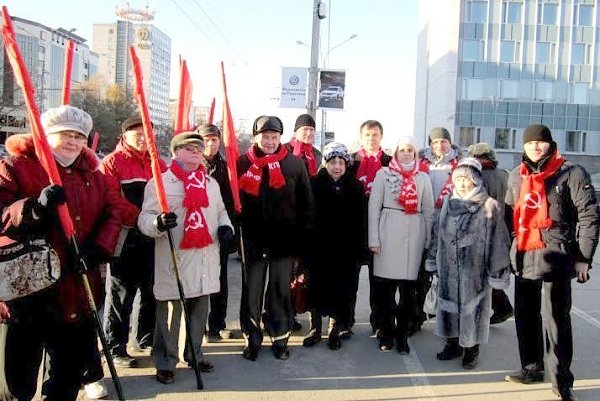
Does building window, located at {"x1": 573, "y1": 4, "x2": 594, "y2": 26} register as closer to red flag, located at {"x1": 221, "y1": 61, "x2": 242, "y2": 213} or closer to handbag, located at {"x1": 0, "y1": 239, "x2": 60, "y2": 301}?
red flag, located at {"x1": 221, "y1": 61, "x2": 242, "y2": 213}

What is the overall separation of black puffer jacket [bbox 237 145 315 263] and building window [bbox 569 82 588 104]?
49224 millimetres

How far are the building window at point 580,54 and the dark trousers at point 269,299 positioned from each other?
50.4 metres

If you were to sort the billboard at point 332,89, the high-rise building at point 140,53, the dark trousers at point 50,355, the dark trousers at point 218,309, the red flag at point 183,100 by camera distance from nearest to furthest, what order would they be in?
the dark trousers at point 50,355
the red flag at point 183,100
the dark trousers at point 218,309
the billboard at point 332,89
the high-rise building at point 140,53

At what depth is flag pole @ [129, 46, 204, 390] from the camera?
3.58m

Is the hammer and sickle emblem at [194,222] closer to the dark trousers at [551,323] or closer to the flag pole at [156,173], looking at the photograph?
the flag pole at [156,173]

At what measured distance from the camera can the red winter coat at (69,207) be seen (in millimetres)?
2932

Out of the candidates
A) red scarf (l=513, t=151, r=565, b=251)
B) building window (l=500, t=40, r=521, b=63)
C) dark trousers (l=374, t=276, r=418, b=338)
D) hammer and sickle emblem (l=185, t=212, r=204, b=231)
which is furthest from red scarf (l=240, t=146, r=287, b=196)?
building window (l=500, t=40, r=521, b=63)

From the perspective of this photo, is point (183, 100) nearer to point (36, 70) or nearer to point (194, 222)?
point (194, 222)

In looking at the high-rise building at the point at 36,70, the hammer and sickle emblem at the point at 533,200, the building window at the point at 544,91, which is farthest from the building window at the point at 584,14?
the hammer and sickle emblem at the point at 533,200

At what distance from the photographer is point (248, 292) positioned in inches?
191

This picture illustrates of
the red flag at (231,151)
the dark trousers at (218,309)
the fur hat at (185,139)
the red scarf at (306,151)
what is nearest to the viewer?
the fur hat at (185,139)

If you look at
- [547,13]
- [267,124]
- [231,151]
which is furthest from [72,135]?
[547,13]

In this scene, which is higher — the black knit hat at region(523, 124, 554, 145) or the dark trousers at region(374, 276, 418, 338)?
the black knit hat at region(523, 124, 554, 145)

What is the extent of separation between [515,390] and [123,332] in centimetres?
316
